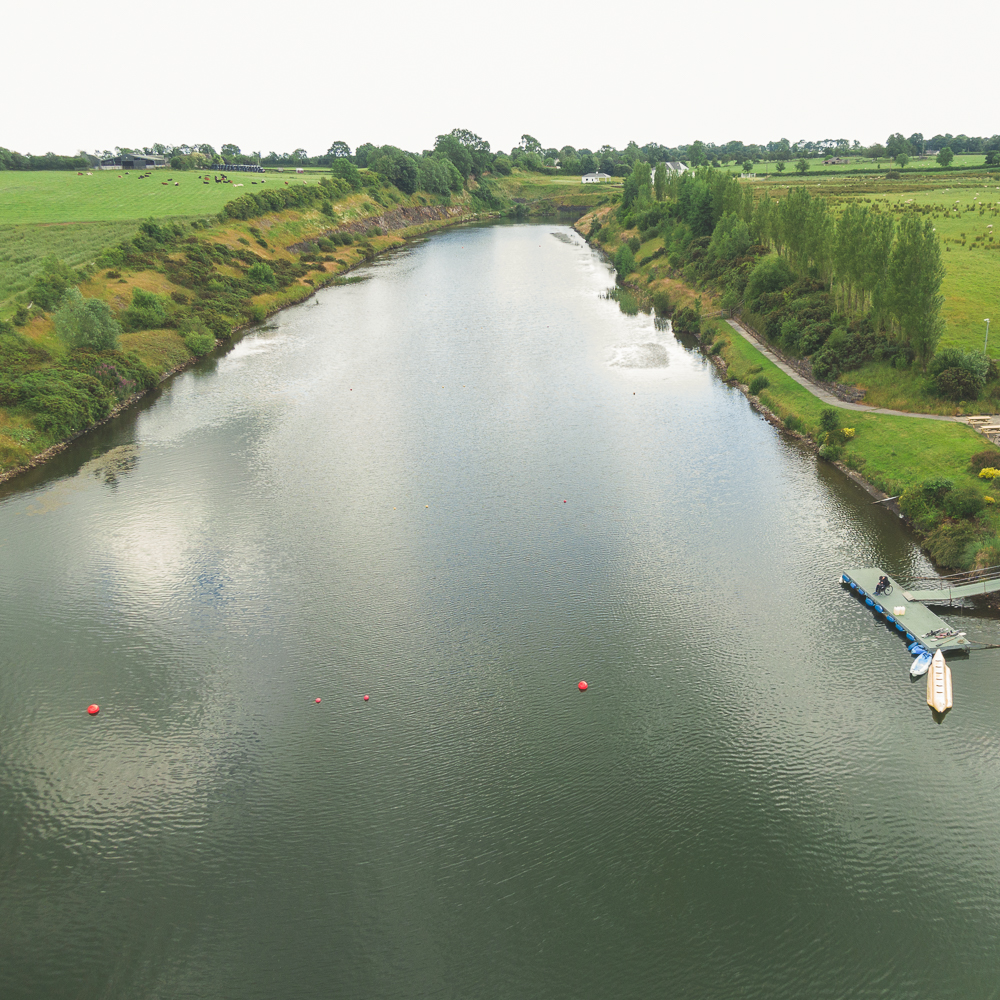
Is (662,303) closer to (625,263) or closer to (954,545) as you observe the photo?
(625,263)

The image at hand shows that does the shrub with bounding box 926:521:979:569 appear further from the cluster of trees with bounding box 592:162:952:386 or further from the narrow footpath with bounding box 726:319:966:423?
the cluster of trees with bounding box 592:162:952:386

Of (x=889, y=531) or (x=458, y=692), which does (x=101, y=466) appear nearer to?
(x=458, y=692)

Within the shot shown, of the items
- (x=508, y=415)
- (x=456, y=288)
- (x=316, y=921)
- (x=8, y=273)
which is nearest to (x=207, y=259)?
(x=8, y=273)

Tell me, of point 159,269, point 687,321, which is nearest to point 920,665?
point 687,321

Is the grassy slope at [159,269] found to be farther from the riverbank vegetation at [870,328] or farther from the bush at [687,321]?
the riverbank vegetation at [870,328]

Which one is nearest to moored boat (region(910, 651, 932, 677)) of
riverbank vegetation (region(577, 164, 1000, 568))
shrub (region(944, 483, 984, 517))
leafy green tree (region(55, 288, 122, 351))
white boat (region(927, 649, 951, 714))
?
white boat (region(927, 649, 951, 714))
